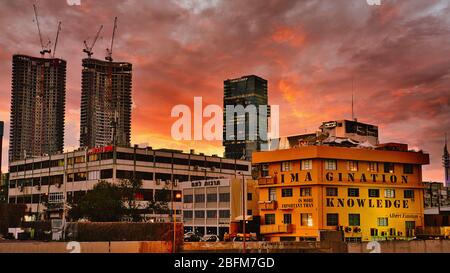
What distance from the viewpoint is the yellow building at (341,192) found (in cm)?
8081

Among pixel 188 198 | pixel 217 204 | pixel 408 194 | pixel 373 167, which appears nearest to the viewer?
pixel 373 167

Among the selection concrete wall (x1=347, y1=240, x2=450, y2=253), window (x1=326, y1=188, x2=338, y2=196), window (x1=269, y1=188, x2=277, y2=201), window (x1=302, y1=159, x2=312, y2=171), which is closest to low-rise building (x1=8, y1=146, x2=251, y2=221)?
window (x1=269, y1=188, x2=277, y2=201)

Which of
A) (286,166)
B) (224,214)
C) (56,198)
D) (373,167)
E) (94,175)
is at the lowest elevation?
(224,214)

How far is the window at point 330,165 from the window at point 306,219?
277 inches

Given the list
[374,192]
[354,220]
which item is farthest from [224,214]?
[374,192]

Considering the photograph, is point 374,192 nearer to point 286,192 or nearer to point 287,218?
point 286,192

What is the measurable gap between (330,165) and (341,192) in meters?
4.11

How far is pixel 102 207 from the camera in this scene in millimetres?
99812

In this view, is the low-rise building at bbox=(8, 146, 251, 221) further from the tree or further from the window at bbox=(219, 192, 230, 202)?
the window at bbox=(219, 192, 230, 202)

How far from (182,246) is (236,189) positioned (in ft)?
156

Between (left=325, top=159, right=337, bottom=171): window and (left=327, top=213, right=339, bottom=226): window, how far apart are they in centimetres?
642

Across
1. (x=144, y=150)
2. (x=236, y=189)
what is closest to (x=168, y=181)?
(x=144, y=150)

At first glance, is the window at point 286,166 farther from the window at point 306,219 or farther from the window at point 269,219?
the window at point 269,219
